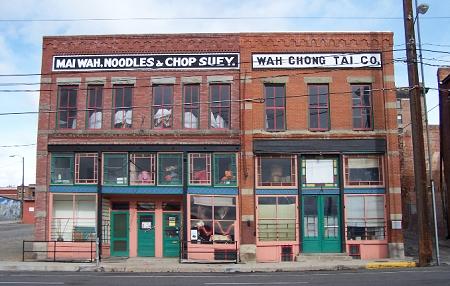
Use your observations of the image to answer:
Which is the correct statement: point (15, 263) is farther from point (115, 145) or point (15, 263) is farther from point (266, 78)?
point (266, 78)

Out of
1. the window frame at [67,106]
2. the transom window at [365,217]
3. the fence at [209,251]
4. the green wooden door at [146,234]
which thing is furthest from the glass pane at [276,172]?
the window frame at [67,106]

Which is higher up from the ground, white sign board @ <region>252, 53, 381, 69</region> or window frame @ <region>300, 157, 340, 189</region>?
white sign board @ <region>252, 53, 381, 69</region>

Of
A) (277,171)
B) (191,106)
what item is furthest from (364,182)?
(191,106)

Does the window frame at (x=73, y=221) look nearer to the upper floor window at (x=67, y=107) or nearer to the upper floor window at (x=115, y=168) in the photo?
the upper floor window at (x=115, y=168)

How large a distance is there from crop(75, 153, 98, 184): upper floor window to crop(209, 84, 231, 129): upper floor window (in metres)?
5.82

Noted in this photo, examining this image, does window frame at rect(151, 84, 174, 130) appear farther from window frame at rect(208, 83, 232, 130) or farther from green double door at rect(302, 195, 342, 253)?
green double door at rect(302, 195, 342, 253)

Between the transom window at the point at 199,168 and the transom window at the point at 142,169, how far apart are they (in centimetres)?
182

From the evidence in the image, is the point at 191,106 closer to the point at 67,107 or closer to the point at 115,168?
the point at 115,168

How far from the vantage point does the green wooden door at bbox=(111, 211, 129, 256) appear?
82.6 feet

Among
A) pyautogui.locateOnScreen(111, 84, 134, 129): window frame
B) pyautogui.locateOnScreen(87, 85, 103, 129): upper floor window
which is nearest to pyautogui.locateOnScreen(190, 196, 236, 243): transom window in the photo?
pyautogui.locateOnScreen(111, 84, 134, 129): window frame

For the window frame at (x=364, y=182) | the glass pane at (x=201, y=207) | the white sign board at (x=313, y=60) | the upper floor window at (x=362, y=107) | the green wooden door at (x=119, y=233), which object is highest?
the white sign board at (x=313, y=60)

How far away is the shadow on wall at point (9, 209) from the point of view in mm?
86125

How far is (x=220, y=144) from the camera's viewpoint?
985 inches

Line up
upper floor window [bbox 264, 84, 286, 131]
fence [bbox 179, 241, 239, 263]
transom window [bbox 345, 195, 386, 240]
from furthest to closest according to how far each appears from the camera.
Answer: upper floor window [bbox 264, 84, 286, 131]
transom window [bbox 345, 195, 386, 240]
fence [bbox 179, 241, 239, 263]
